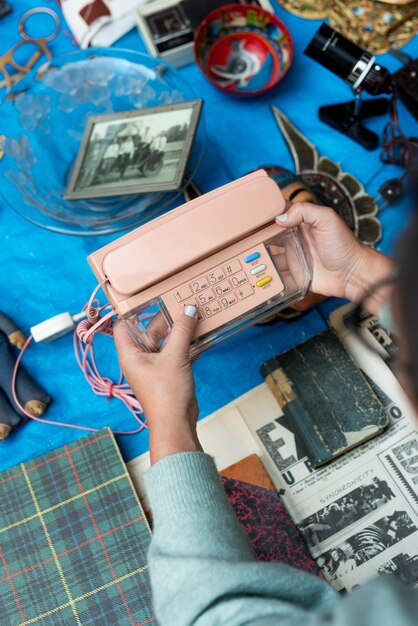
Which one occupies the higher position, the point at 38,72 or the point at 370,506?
the point at 38,72

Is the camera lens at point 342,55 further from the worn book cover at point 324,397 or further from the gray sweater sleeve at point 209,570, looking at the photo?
the gray sweater sleeve at point 209,570

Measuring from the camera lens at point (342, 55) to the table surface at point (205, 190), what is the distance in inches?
3.8

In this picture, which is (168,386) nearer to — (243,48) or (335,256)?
(335,256)

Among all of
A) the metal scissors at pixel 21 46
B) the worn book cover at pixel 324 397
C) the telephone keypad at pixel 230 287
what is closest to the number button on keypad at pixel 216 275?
the telephone keypad at pixel 230 287

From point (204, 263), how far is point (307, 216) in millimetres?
138

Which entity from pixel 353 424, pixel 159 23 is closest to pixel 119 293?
pixel 353 424

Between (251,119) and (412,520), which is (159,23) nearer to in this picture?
(251,119)

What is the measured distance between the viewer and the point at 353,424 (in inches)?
30.3

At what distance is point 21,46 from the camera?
1.04 meters

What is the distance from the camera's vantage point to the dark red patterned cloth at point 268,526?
731mm

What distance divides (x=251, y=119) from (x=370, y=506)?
2.03ft

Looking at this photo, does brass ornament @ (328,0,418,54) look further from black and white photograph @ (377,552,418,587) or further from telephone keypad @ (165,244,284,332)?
black and white photograph @ (377,552,418,587)

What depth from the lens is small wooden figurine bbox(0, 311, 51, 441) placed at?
2.66 feet

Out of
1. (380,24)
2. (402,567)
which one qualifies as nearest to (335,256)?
(402,567)
